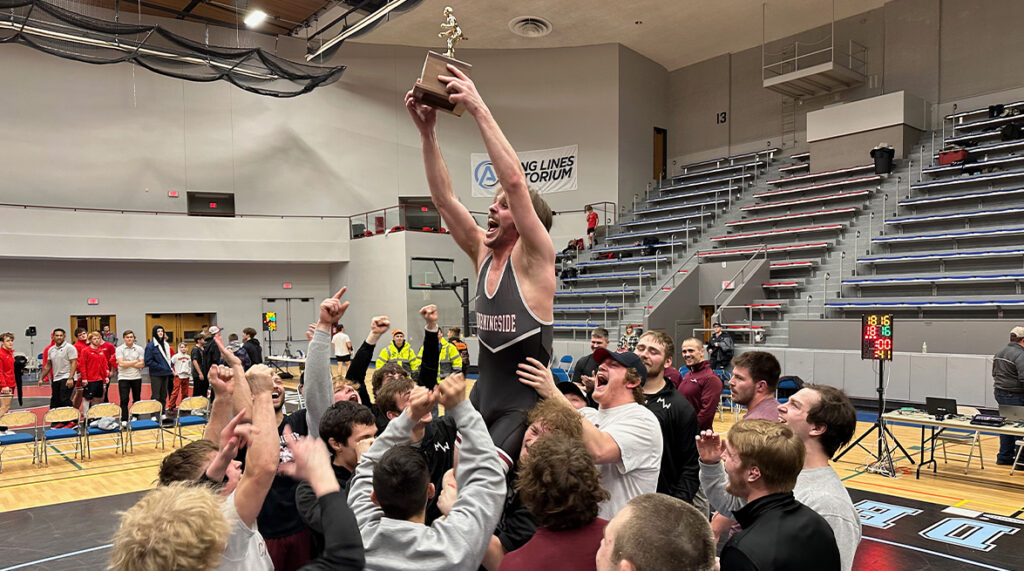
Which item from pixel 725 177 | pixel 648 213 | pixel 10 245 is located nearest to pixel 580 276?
pixel 648 213

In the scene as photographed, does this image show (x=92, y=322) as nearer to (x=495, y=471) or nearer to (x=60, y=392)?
(x=60, y=392)

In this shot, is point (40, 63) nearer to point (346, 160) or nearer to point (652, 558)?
point (346, 160)

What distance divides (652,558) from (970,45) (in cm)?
2056

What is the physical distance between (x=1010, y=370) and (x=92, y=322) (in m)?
20.3

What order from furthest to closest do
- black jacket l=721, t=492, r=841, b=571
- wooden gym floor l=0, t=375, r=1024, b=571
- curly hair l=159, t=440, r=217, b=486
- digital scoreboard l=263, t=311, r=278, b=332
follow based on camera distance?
digital scoreboard l=263, t=311, r=278, b=332 → wooden gym floor l=0, t=375, r=1024, b=571 → curly hair l=159, t=440, r=217, b=486 → black jacket l=721, t=492, r=841, b=571

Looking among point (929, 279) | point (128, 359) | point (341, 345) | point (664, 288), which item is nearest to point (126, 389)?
point (128, 359)

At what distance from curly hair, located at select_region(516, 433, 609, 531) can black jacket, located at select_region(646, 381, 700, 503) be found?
159 centimetres

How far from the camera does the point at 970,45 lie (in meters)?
17.1

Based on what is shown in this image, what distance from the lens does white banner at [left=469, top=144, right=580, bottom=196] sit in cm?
2166

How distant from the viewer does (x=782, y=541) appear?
1961mm

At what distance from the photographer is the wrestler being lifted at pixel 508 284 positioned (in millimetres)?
2338

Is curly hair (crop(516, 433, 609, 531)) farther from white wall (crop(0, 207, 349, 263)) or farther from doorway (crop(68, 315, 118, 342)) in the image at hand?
doorway (crop(68, 315, 118, 342))

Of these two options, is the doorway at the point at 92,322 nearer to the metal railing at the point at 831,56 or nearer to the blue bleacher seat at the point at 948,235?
the metal railing at the point at 831,56

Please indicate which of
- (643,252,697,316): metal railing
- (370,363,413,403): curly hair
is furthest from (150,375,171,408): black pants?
(643,252,697,316): metal railing
